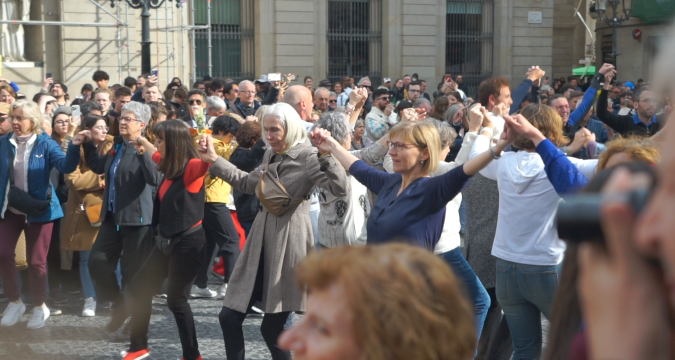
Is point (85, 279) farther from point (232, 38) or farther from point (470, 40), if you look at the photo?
point (470, 40)

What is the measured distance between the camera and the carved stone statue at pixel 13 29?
18.2 metres

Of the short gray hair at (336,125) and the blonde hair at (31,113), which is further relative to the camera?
the blonde hair at (31,113)

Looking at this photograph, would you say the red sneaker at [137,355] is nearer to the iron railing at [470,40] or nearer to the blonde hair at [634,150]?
the blonde hair at [634,150]

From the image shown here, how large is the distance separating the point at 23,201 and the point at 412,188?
11.9 ft

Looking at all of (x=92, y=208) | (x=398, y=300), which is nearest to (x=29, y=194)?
(x=92, y=208)

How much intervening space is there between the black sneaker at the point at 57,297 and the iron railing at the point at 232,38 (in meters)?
17.0

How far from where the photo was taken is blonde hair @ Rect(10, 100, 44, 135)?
20.2 feet

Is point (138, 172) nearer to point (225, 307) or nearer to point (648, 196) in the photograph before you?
point (225, 307)

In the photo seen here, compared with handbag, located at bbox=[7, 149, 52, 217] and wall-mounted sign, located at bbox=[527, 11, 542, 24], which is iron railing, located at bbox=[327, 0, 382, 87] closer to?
wall-mounted sign, located at bbox=[527, 11, 542, 24]

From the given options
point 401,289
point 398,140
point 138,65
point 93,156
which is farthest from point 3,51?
point 401,289

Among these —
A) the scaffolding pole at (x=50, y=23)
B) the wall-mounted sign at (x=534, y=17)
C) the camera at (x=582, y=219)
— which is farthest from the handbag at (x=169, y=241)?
the wall-mounted sign at (x=534, y=17)

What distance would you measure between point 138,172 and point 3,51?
1448cm

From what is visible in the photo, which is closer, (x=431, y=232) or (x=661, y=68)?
(x=661, y=68)

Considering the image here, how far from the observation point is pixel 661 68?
0.75 meters
